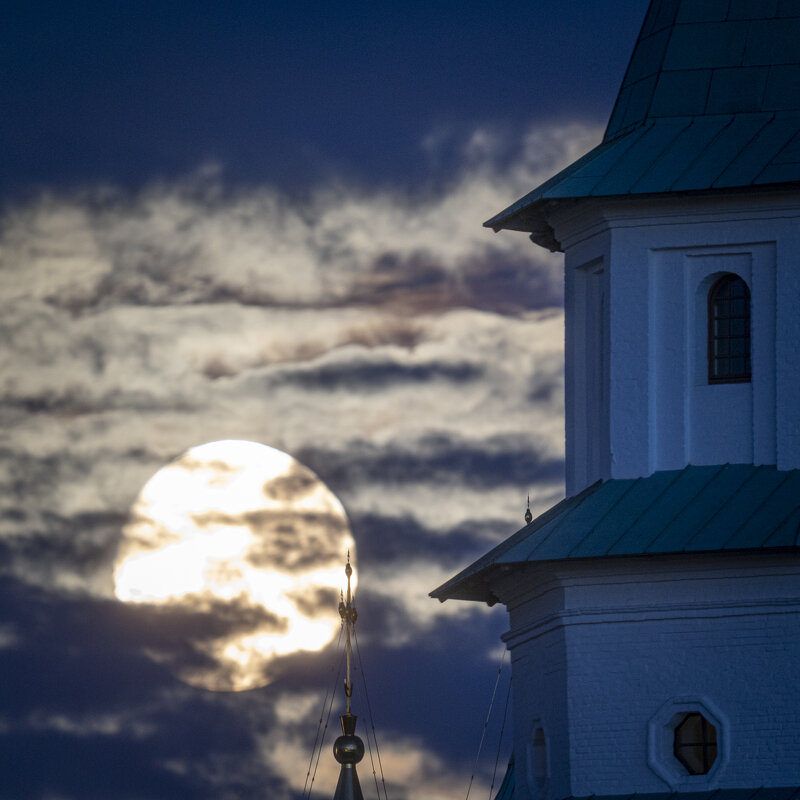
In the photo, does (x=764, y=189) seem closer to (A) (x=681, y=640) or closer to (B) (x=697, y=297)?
(B) (x=697, y=297)

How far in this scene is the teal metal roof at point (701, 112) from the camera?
3403 cm

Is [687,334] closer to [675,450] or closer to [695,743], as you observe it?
[675,450]

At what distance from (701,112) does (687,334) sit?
3034 mm

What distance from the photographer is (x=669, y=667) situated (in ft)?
107

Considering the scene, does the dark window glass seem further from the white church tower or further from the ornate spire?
the ornate spire

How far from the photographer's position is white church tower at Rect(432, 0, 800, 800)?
106ft

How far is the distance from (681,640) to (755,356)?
394 cm

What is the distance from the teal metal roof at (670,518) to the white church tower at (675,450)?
3 centimetres

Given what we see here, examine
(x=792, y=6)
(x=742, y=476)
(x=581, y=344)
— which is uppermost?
(x=792, y=6)

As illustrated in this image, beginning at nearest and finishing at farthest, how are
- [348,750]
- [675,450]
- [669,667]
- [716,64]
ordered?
[669,667] → [675,450] → [716,64] → [348,750]

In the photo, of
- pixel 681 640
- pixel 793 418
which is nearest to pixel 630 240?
pixel 793 418

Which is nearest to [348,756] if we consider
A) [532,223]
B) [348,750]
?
[348,750]

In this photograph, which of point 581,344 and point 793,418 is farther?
point 581,344

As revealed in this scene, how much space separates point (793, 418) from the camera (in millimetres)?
33500
